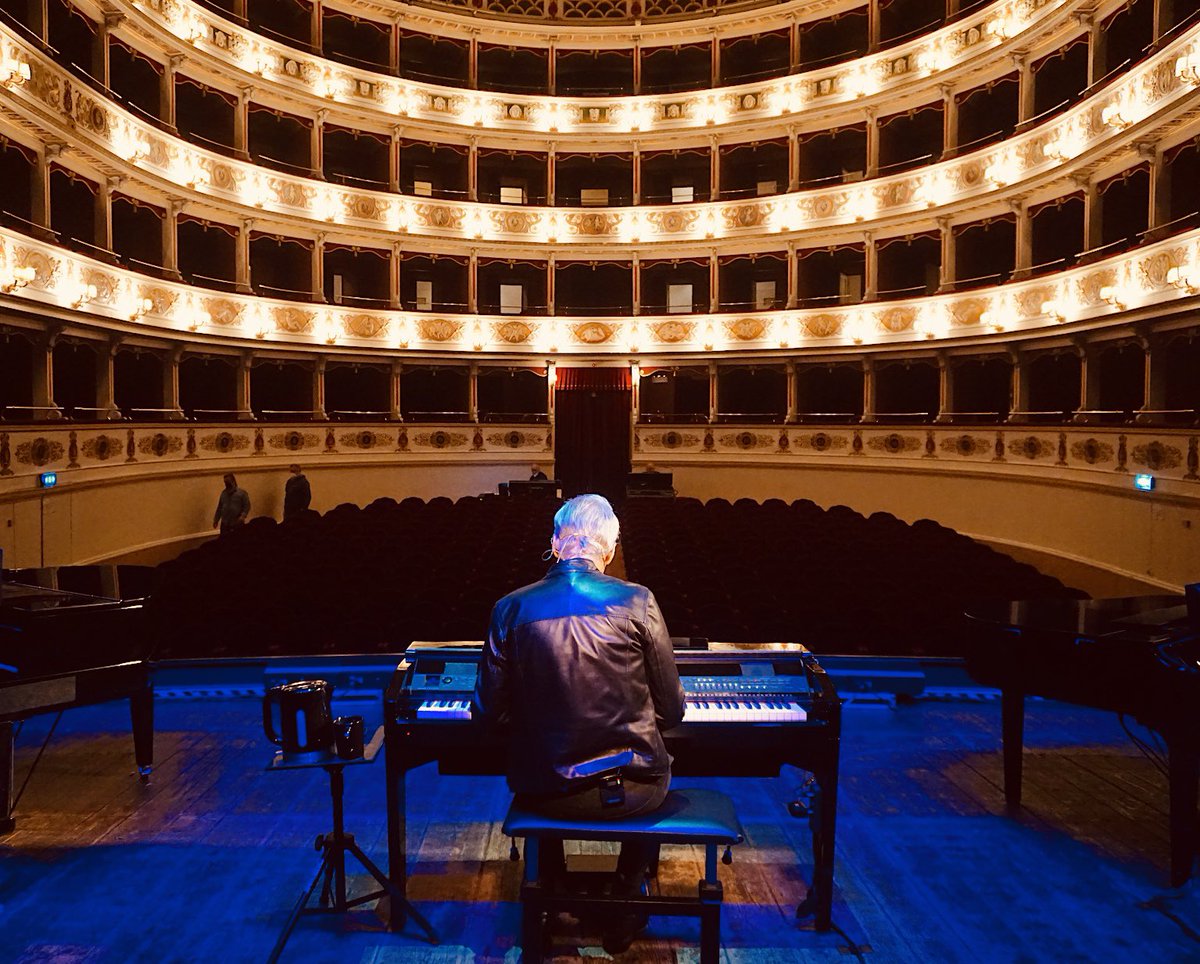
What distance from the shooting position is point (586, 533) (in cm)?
315

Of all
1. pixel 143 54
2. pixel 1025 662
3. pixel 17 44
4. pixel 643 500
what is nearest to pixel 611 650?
pixel 1025 662

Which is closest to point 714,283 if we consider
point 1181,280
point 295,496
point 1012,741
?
point 295,496

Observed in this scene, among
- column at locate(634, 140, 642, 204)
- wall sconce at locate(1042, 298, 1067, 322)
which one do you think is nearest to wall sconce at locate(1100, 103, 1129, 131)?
wall sconce at locate(1042, 298, 1067, 322)

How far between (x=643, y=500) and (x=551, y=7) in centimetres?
1399

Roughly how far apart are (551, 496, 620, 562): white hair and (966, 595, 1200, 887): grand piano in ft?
9.10

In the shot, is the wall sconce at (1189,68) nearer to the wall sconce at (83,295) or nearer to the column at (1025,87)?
the column at (1025,87)

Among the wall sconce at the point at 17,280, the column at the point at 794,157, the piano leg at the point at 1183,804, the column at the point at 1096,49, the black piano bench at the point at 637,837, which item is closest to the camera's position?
the black piano bench at the point at 637,837

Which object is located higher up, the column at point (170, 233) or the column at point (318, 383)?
the column at point (170, 233)

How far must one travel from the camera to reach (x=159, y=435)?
49.3 feet

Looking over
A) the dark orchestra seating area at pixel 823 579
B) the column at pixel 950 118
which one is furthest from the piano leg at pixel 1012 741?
the column at pixel 950 118

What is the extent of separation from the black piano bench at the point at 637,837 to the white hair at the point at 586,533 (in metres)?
0.92

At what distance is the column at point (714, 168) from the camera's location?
72.9ft

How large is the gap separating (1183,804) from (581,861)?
2.77 meters

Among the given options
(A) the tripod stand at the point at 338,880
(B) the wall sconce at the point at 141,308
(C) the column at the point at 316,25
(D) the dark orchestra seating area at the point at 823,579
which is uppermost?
(C) the column at the point at 316,25
